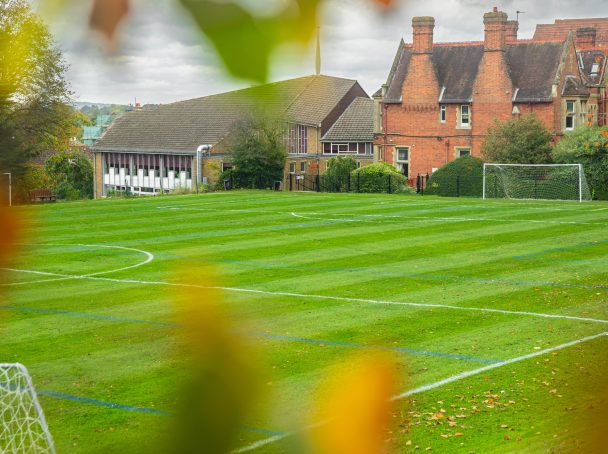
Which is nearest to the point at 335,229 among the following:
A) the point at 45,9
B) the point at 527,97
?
the point at 527,97

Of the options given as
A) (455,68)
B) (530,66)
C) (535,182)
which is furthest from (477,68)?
(535,182)

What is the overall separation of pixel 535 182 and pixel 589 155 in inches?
101

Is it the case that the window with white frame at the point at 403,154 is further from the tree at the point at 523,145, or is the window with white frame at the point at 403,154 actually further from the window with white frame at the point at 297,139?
the window with white frame at the point at 297,139

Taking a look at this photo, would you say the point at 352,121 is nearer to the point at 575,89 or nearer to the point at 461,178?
the point at 575,89

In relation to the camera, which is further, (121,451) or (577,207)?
(577,207)

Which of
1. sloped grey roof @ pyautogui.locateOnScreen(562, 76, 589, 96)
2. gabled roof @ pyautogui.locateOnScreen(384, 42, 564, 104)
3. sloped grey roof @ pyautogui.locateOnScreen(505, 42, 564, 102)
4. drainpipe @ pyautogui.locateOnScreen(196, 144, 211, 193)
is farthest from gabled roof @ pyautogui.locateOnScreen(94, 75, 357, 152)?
sloped grey roof @ pyautogui.locateOnScreen(562, 76, 589, 96)

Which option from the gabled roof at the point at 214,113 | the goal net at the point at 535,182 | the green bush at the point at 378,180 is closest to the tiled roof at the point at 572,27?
the gabled roof at the point at 214,113

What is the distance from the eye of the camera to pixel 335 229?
26.0 meters

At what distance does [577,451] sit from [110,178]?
0.91 metres

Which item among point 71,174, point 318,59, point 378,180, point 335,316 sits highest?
point 318,59

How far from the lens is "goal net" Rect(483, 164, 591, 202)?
3722cm

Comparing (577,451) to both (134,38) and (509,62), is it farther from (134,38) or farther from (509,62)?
(509,62)

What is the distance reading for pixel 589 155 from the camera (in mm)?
37281

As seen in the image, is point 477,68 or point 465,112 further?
point 465,112
